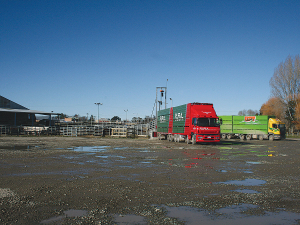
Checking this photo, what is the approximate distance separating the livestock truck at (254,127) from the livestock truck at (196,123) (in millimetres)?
9661

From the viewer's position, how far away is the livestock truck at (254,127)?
126 feet

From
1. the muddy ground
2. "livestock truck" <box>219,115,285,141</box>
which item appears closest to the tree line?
"livestock truck" <box>219,115,285,141</box>

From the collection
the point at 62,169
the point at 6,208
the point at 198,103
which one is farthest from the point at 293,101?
the point at 6,208

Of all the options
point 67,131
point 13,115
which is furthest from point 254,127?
point 13,115

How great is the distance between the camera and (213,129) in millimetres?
25625

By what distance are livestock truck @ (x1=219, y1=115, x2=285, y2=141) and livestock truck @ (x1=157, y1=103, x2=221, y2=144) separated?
9661 mm

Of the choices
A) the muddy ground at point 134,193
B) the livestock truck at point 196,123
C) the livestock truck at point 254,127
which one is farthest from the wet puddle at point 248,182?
the livestock truck at point 254,127

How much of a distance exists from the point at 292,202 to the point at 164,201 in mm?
2816

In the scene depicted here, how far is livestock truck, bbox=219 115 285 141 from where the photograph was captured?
38.3 metres

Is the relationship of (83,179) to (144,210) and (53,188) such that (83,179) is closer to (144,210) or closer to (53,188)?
(53,188)

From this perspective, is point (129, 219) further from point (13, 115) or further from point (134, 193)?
point (13, 115)

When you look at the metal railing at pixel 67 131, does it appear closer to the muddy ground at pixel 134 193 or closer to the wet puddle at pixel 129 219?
the muddy ground at pixel 134 193

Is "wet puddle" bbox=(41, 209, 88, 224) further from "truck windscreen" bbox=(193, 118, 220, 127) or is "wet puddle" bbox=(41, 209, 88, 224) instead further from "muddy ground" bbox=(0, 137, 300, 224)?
"truck windscreen" bbox=(193, 118, 220, 127)

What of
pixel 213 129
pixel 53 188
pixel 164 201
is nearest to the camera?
pixel 164 201
